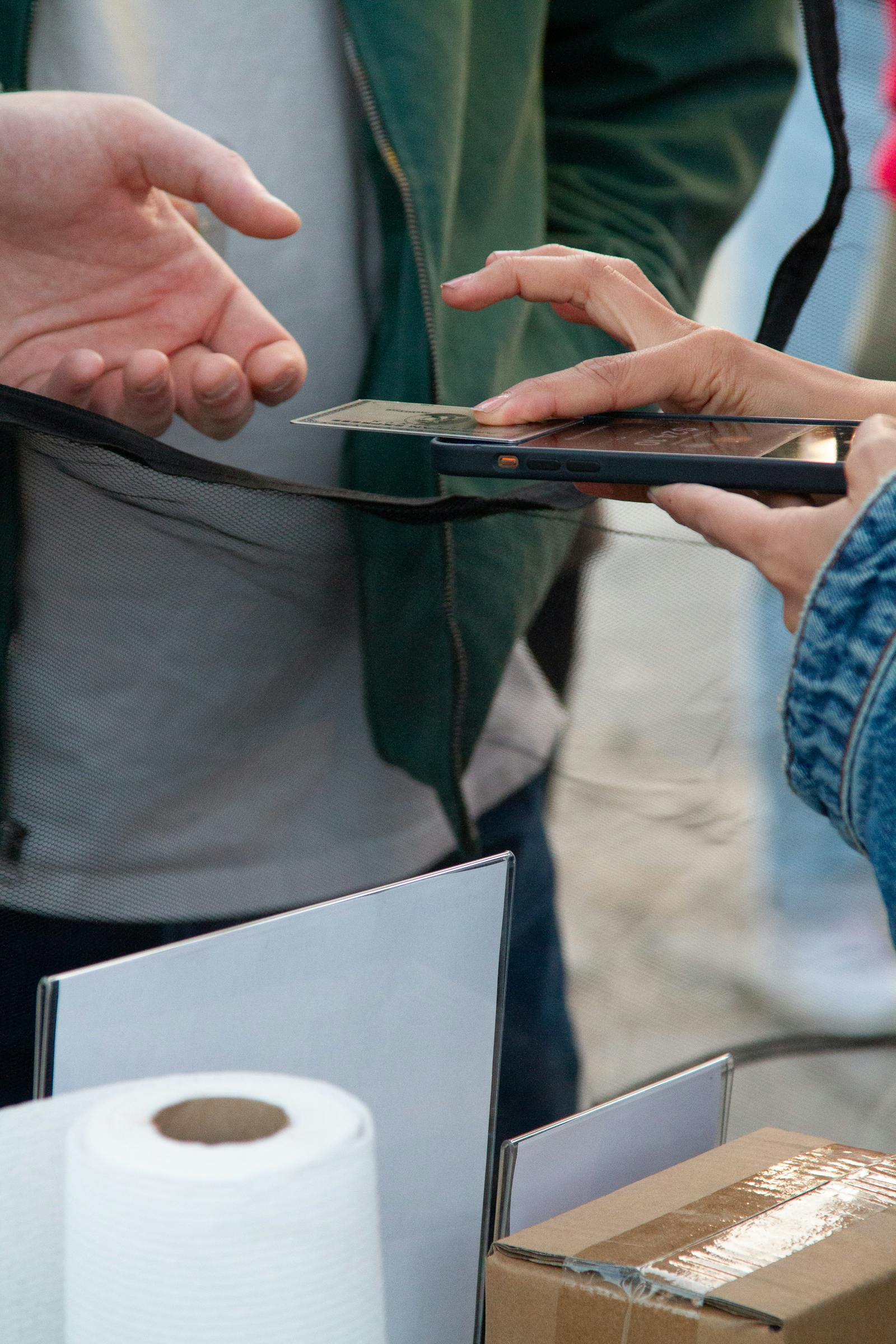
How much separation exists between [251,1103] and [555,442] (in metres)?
0.36

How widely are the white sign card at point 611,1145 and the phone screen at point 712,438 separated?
1.15 ft

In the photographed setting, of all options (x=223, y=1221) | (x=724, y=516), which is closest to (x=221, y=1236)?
(x=223, y=1221)

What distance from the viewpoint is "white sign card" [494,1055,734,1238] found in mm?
615

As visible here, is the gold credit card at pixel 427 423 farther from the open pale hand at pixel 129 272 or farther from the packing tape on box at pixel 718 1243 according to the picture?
the packing tape on box at pixel 718 1243

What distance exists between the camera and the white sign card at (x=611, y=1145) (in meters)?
0.62

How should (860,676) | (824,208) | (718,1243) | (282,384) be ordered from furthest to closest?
1. (824,208)
2. (282,384)
3. (718,1243)
4. (860,676)

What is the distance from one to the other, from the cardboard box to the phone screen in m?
0.37

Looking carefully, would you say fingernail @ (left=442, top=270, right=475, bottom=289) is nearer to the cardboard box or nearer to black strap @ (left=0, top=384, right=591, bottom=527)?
black strap @ (left=0, top=384, right=591, bottom=527)

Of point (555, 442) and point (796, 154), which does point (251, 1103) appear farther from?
point (796, 154)

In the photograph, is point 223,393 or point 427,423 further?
point 223,393

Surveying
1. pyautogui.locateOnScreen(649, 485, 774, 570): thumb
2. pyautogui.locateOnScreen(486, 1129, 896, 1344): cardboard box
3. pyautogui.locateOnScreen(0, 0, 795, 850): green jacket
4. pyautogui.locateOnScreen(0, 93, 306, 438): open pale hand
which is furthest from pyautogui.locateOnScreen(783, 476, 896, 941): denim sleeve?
pyautogui.locateOnScreen(0, 93, 306, 438): open pale hand

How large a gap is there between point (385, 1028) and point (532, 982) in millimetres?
254

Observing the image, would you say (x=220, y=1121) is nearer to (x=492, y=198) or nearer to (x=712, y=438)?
(x=712, y=438)

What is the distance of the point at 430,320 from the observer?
0.84m
